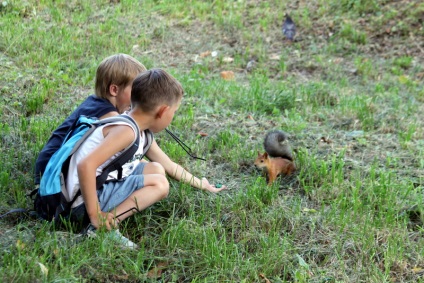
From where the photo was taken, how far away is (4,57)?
6.48 meters

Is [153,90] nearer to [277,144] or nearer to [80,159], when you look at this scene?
[80,159]

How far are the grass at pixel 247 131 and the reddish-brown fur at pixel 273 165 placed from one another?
99 mm

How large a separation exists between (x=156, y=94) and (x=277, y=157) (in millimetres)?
1325

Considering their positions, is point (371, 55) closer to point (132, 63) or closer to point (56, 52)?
point (56, 52)

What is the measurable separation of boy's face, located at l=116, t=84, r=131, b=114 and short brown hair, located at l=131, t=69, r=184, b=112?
0.55 metres

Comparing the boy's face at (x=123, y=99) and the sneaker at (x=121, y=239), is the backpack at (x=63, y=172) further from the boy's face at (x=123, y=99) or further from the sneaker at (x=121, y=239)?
the boy's face at (x=123, y=99)

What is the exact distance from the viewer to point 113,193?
→ 3279 millimetres

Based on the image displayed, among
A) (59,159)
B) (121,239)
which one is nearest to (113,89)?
(59,159)

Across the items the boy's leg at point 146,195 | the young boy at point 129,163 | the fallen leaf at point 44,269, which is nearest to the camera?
the fallen leaf at point 44,269

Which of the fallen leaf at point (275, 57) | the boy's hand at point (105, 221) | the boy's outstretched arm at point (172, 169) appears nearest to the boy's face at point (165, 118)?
the boy's outstretched arm at point (172, 169)

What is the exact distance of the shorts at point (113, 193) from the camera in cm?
321

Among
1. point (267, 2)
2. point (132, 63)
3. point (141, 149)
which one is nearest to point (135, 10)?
point (267, 2)

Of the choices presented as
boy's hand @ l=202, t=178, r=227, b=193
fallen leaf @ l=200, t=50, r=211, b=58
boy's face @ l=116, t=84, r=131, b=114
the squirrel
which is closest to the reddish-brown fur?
the squirrel

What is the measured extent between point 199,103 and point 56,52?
7.40ft
